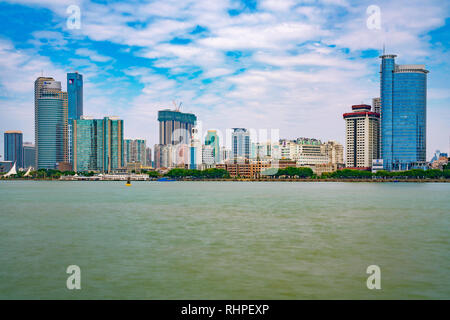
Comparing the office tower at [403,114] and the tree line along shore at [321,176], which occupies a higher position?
the office tower at [403,114]

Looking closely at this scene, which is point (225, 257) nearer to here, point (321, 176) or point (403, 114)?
point (321, 176)

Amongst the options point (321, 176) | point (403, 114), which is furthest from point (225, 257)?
point (403, 114)

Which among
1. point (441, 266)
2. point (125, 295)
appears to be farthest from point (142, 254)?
point (441, 266)

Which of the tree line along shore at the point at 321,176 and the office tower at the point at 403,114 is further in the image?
the office tower at the point at 403,114

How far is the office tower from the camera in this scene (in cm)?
17812

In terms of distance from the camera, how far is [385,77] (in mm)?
184250

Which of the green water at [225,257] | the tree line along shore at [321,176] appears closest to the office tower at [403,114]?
the tree line along shore at [321,176]

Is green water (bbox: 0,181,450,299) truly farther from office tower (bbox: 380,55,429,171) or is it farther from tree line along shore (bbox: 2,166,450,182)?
office tower (bbox: 380,55,429,171)

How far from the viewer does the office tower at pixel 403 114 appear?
178125 mm

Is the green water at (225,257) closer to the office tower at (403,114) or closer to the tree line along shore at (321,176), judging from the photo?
the tree line along shore at (321,176)

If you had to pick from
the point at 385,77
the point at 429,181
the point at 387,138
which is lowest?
the point at 429,181

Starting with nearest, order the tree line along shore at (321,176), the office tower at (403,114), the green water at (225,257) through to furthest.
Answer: the green water at (225,257) < the tree line along shore at (321,176) < the office tower at (403,114)

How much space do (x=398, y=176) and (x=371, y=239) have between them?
148m
